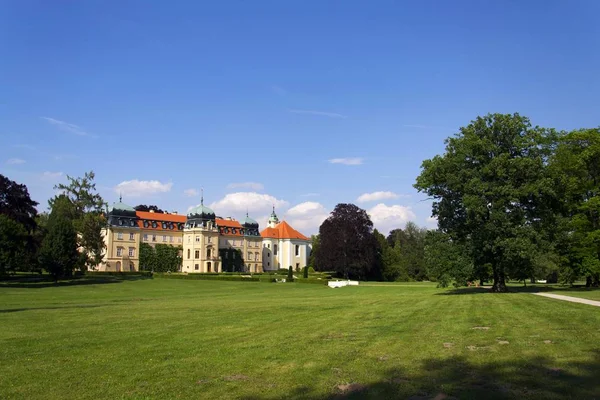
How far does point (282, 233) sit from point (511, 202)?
8927 centimetres

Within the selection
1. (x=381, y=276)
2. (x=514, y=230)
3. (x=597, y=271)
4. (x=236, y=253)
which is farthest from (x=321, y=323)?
(x=236, y=253)

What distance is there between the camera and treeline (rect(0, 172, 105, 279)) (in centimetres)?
4991

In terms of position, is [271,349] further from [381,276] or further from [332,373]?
[381,276]

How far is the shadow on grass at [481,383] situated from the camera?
7.34 m

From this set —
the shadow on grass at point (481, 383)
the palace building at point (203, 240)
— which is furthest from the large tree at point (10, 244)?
the shadow on grass at point (481, 383)

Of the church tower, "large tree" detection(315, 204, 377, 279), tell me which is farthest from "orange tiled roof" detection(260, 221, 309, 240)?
"large tree" detection(315, 204, 377, 279)

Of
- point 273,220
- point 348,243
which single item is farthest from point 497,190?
point 273,220

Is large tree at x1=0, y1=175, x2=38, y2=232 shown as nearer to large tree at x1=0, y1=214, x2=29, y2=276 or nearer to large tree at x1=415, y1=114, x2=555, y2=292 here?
large tree at x1=0, y1=214, x2=29, y2=276

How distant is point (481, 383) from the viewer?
795cm

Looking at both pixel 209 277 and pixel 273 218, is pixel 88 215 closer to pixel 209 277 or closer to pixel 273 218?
pixel 209 277

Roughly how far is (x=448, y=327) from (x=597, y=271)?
2785 cm

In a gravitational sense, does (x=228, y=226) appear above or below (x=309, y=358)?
above

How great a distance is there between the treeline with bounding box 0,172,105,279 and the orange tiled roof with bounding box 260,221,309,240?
50.8m

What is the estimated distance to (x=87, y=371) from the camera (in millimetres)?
9203
